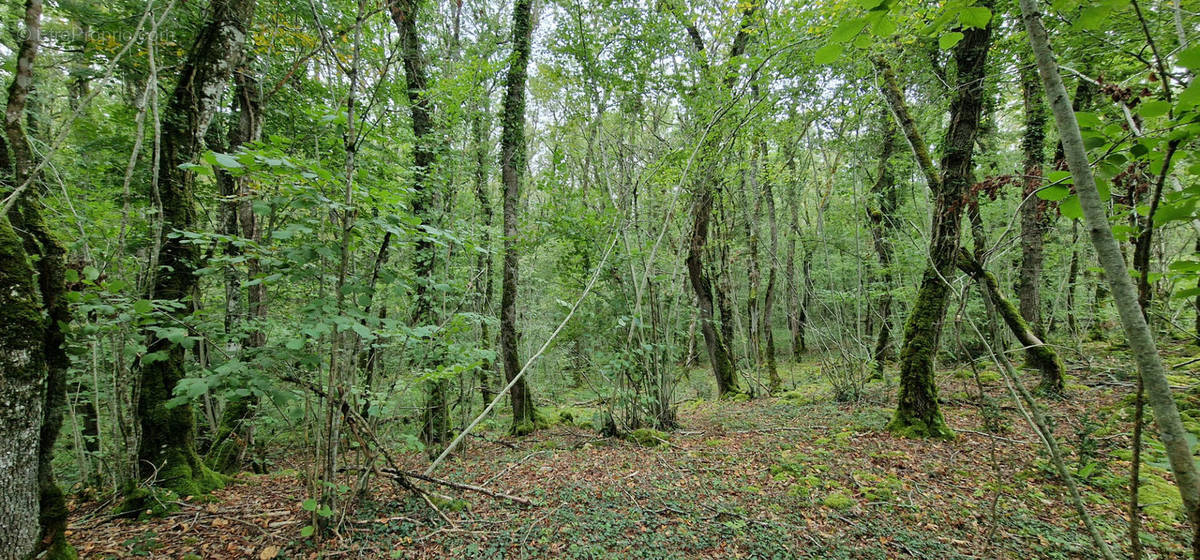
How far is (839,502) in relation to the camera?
11.8 feet

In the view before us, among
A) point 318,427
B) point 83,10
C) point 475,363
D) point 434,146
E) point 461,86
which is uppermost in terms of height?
point 83,10

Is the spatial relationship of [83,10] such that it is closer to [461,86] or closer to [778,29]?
[461,86]

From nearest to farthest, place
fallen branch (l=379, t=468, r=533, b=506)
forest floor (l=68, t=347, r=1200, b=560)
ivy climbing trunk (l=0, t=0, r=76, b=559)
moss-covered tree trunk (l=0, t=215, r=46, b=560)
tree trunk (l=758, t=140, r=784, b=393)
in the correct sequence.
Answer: moss-covered tree trunk (l=0, t=215, r=46, b=560) < ivy climbing trunk (l=0, t=0, r=76, b=559) < forest floor (l=68, t=347, r=1200, b=560) < fallen branch (l=379, t=468, r=533, b=506) < tree trunk (l=758, t=140, r=784, b=393)

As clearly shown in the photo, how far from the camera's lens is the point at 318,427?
119 inches

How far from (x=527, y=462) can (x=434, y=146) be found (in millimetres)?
4044

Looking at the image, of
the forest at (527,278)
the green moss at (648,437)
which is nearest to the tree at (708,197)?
the forest at (527,278)

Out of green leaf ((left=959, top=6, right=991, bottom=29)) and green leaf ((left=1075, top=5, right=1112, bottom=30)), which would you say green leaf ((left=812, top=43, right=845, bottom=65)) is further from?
green leaf ((left=1075, top=5, right=1112, bottom=30))

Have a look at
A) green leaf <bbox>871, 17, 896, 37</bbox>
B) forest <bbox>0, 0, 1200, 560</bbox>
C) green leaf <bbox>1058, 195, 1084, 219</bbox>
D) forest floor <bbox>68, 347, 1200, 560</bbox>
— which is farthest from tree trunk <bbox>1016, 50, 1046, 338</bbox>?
green leaf <bbox>871, 17, 896, 37</bbox>

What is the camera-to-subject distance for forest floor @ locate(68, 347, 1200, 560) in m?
3.02

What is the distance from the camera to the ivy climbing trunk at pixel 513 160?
667 centimetres

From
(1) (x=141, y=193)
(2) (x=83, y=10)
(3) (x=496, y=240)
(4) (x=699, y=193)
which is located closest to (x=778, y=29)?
(4) (x=699, y=193)

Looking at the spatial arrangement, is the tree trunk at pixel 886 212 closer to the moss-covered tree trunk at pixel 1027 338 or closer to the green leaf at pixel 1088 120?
the moss-covered tree trunk at pixel 1027 338

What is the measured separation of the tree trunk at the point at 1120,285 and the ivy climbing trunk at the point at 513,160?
602 centimetres

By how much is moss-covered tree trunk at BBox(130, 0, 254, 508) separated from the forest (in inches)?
1.2
